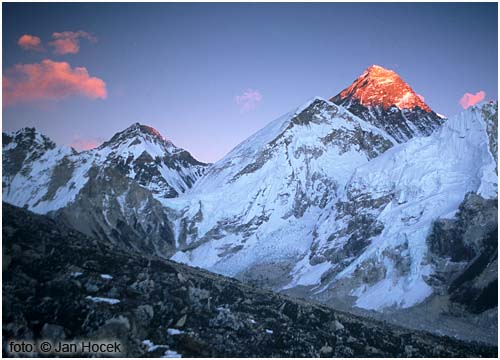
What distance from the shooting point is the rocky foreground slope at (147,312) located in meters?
32.4

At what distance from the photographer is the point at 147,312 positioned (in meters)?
35.8

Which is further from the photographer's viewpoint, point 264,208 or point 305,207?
point 264,208

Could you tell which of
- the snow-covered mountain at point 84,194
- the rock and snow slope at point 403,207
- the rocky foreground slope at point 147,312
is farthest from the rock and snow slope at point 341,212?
the rocky foreground slope at point 147,312

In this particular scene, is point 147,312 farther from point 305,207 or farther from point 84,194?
point 305,207

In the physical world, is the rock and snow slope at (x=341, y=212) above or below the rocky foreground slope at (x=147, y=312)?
above

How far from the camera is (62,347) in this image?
97.8ft

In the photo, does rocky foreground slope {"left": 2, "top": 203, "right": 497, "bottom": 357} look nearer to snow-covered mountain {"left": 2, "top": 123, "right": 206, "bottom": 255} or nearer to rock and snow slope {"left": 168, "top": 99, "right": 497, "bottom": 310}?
rock and snow slope {"left": 168, "top": 99, "right": 497, "bottom": 310}

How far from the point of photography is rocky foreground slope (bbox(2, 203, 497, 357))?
3244 centimetres

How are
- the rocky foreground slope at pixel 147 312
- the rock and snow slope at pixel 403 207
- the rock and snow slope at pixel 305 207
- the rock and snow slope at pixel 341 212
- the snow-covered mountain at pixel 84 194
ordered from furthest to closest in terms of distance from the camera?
the snow-covered mountain at pixel 84 194, the rock and snow slope at pixel 305 207, the rock and snow slope at pixel 341 212, the rock and snow slope at pixel 403 207, the rocky foreground slope at pixel 147 312

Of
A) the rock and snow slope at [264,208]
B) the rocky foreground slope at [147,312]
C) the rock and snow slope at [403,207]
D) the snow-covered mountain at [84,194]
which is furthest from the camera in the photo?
the snow-covered mountain at [84,194]

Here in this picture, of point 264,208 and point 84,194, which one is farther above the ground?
point 84,194

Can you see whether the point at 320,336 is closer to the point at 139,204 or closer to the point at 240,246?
the point at 240,246

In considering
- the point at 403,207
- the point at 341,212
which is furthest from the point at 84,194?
the point at 403,207

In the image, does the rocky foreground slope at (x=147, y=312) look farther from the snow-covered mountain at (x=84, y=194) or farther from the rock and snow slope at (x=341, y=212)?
the snow-covered mountain at (x=84, y=194)
